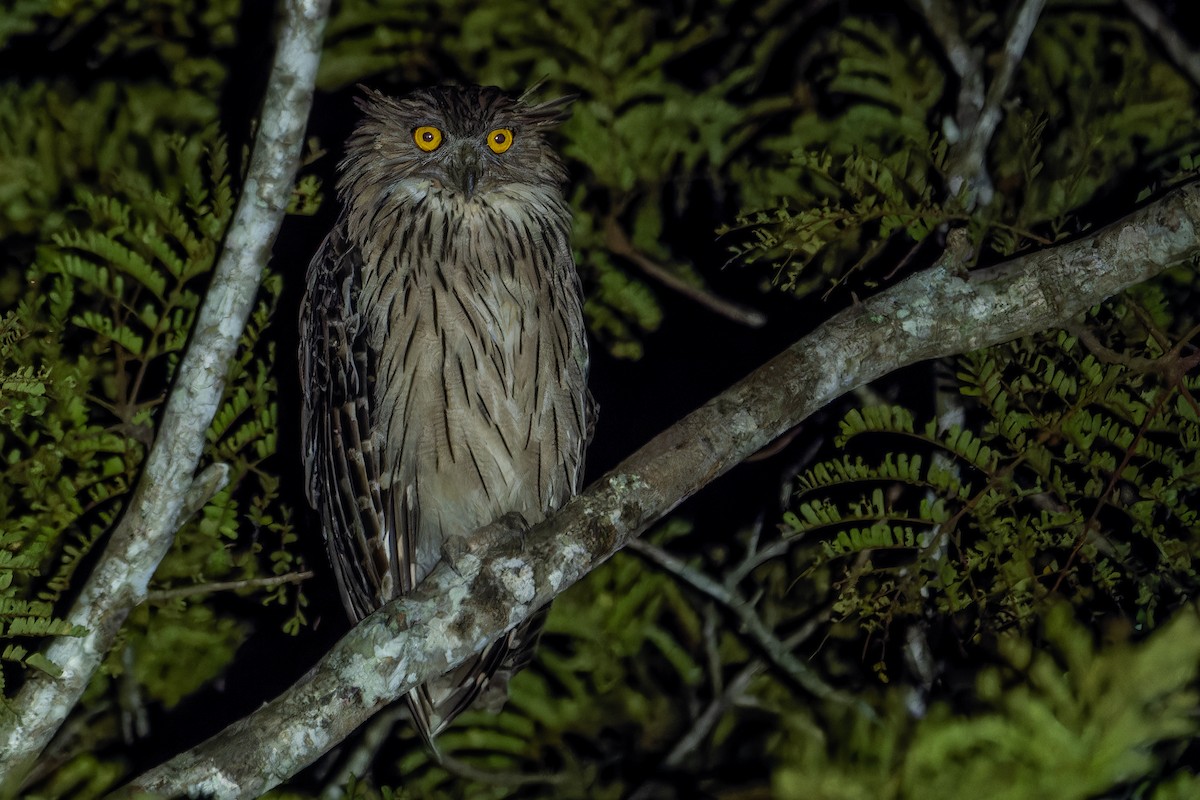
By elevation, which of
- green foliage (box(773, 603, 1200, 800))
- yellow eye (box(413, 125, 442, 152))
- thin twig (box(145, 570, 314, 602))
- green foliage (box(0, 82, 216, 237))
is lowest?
green foliage (box(773, 603, 1200, 800))

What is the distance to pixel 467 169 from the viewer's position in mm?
2482

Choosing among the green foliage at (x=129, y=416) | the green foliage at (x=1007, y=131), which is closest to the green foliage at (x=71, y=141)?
the green foliage at (x=129, y=416)

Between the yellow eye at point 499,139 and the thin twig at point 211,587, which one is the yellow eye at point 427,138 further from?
the thin twig at point 211,587

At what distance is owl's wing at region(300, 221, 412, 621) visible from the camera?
7.97ft

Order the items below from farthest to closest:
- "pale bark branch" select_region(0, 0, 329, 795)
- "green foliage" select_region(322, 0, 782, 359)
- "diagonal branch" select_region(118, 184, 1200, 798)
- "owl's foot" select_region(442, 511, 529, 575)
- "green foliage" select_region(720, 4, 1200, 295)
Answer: "green foliage" select_region(322, 0, 782, 359) → "green foliage" select_region(720, 4, 1200, 295) → "owl's foot" select_region(442, 511, 529, 575) → "pale bark branch" select_region(0, 0, 329, 795) → "diagonal branch" select_region(118, 184, 1200, 798)

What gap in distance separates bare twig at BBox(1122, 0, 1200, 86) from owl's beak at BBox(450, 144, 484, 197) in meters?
1.65

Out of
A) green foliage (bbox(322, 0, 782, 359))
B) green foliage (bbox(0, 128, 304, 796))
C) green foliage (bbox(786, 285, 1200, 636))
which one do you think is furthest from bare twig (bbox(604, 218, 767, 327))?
green foliage (bbox(0, 128, 304, 796))

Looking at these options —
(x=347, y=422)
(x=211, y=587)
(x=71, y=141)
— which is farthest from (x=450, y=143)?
(x=211, y=587)

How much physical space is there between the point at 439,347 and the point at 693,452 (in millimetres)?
704

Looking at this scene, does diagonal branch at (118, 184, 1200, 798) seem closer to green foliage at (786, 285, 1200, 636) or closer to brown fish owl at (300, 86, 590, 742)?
green foliage at (786, 285, 1200, 636)

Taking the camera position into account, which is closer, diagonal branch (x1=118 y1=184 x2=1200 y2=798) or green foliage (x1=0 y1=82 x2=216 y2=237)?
diagonal branch (x1=118 y1=184 x2=1200 y2=798)

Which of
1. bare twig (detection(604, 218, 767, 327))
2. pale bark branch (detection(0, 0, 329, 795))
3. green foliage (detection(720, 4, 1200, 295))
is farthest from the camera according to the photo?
bare twig (detection(604, 218, 767, 327))

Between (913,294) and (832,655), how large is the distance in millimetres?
1185

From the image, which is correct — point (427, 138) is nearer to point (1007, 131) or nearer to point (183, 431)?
point (183, 431)
